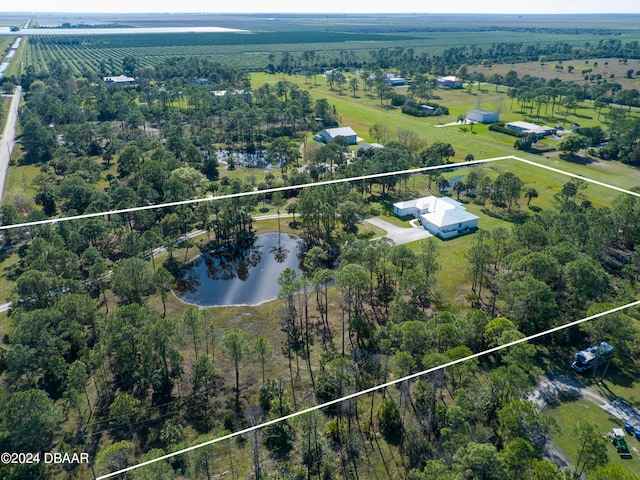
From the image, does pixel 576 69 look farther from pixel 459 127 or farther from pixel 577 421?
pixel 577 421

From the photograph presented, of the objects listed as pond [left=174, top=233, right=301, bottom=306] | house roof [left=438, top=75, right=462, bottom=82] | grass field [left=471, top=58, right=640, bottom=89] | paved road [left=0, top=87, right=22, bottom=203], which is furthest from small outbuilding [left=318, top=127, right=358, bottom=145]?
grass field [left=471, top=58, right=640, bottom=89]

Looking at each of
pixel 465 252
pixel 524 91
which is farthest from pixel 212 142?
pixel 524 91

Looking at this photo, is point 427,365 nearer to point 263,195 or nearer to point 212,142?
point 263,195

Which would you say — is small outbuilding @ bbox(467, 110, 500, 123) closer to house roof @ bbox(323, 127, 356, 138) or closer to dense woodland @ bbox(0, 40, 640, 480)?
house roof @ bbox(323, 127, 356, 138)

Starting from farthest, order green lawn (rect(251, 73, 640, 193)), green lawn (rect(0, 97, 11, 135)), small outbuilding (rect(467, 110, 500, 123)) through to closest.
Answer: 1. small outbuilding (rect(467, 110, 500, 123))
2. green lawn (rect(0, 97, 11, 135))
3. green lawn (rect(251, 73, 640, 193))

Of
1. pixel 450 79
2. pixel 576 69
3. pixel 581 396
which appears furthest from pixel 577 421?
pixel 576 69
